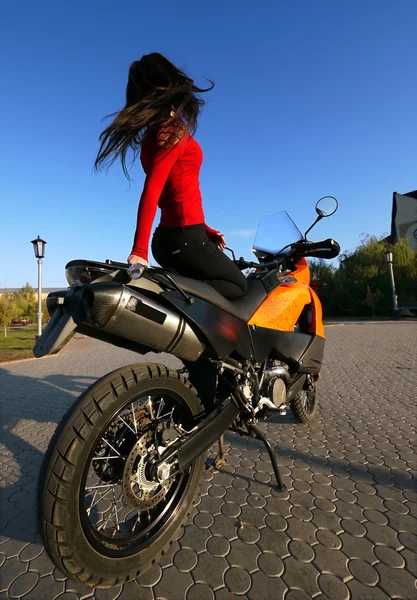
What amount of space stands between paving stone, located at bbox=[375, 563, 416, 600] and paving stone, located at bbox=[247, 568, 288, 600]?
1.39 ft

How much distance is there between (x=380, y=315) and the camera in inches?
1104

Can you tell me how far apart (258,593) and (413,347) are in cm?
892

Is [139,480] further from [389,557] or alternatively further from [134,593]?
[389,557]

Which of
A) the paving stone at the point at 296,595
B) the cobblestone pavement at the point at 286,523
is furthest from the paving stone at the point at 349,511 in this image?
the paving stone at the point at 296,595

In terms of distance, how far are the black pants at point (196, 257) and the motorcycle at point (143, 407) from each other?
14cm

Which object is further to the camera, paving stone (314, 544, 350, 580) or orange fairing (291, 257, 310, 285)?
orange fairing (291, 257, 310, 285)

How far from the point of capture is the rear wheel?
319 cm

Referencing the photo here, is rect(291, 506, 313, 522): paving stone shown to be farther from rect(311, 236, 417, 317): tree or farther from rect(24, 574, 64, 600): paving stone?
rect(311, 236, 417, 317): tree

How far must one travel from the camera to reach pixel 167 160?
1651 mm

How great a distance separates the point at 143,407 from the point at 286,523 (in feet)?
3.42

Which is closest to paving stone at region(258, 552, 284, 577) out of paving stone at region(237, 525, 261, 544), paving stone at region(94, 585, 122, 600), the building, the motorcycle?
paving stone at region(237, 525, 261, 544)

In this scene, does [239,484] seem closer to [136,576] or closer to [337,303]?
[136,576]

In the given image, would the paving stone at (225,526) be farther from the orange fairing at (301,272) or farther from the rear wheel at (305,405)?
the orange fairing at (301,272)

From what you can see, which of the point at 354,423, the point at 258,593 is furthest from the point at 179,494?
the point at 354,423
